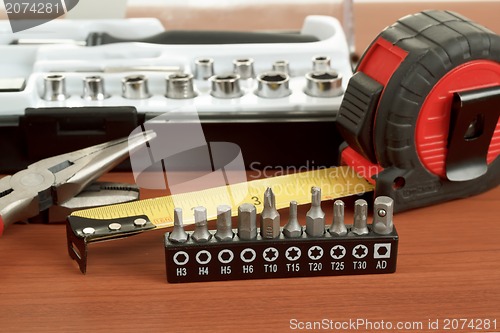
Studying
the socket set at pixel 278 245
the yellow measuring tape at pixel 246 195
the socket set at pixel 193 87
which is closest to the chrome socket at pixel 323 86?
the socket set at pixel 193 87

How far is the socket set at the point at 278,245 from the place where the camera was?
841 millimetres

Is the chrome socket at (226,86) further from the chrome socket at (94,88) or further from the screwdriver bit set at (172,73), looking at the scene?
the chrome socket at (94,88)

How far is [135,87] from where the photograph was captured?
3.49ft

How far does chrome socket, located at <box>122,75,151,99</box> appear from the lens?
106 cm

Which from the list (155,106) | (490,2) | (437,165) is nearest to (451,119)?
(437,165)

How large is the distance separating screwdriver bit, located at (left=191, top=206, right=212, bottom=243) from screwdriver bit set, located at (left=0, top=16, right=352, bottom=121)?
0.22m

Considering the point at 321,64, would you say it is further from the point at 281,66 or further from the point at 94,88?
the point at 94,88

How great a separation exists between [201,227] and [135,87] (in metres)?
0.28

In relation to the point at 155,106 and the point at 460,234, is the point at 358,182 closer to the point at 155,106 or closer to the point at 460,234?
the point at 460,234

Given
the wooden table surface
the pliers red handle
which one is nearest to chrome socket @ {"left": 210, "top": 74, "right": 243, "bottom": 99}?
the pliers red handle

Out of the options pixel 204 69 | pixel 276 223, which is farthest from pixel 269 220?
pixel 204 69

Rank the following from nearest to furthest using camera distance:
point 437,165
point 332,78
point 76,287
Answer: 1. point 76,287
2. point 437,165
3. point 332,78

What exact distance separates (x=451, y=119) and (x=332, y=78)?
0.18m

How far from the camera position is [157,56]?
1.16 metres
